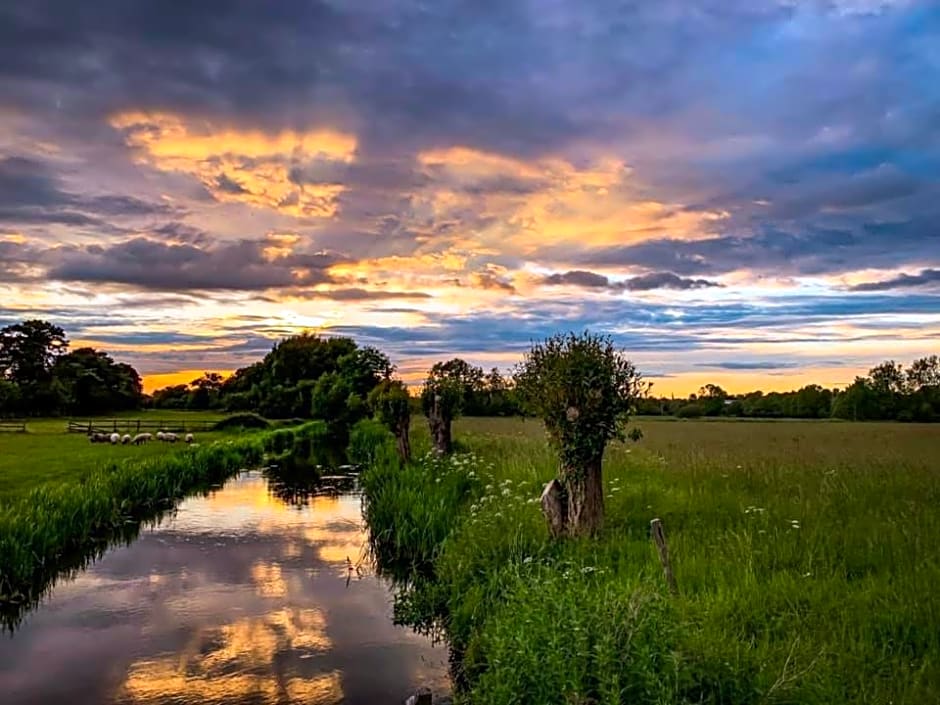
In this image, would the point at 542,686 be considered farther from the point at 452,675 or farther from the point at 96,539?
the point at 96,539

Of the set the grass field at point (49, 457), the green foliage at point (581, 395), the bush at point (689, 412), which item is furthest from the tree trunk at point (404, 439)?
the bush at point (689, 412)

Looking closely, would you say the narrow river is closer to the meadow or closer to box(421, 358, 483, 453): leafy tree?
the meadow

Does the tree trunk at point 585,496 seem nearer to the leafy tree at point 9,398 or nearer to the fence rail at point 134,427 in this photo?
the fence rail at point 134,427

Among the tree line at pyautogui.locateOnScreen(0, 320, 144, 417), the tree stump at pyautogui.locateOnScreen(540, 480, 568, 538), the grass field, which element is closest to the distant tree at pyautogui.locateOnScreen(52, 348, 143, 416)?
the tree line at pyautogui.locateOnScreen(0, 320, 144, 417)

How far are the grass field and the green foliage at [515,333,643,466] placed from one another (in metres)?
12.2

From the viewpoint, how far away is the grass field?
22.2m

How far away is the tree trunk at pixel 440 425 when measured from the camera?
25.5 meters

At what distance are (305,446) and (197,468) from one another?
68.5ft

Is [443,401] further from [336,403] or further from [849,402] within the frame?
[336,403]

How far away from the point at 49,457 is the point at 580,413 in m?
26.2

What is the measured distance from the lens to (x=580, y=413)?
35.8 feet

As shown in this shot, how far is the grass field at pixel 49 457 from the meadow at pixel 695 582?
427 inches

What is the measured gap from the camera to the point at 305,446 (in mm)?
49938

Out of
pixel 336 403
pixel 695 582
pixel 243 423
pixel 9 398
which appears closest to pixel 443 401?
pixel 695 582
